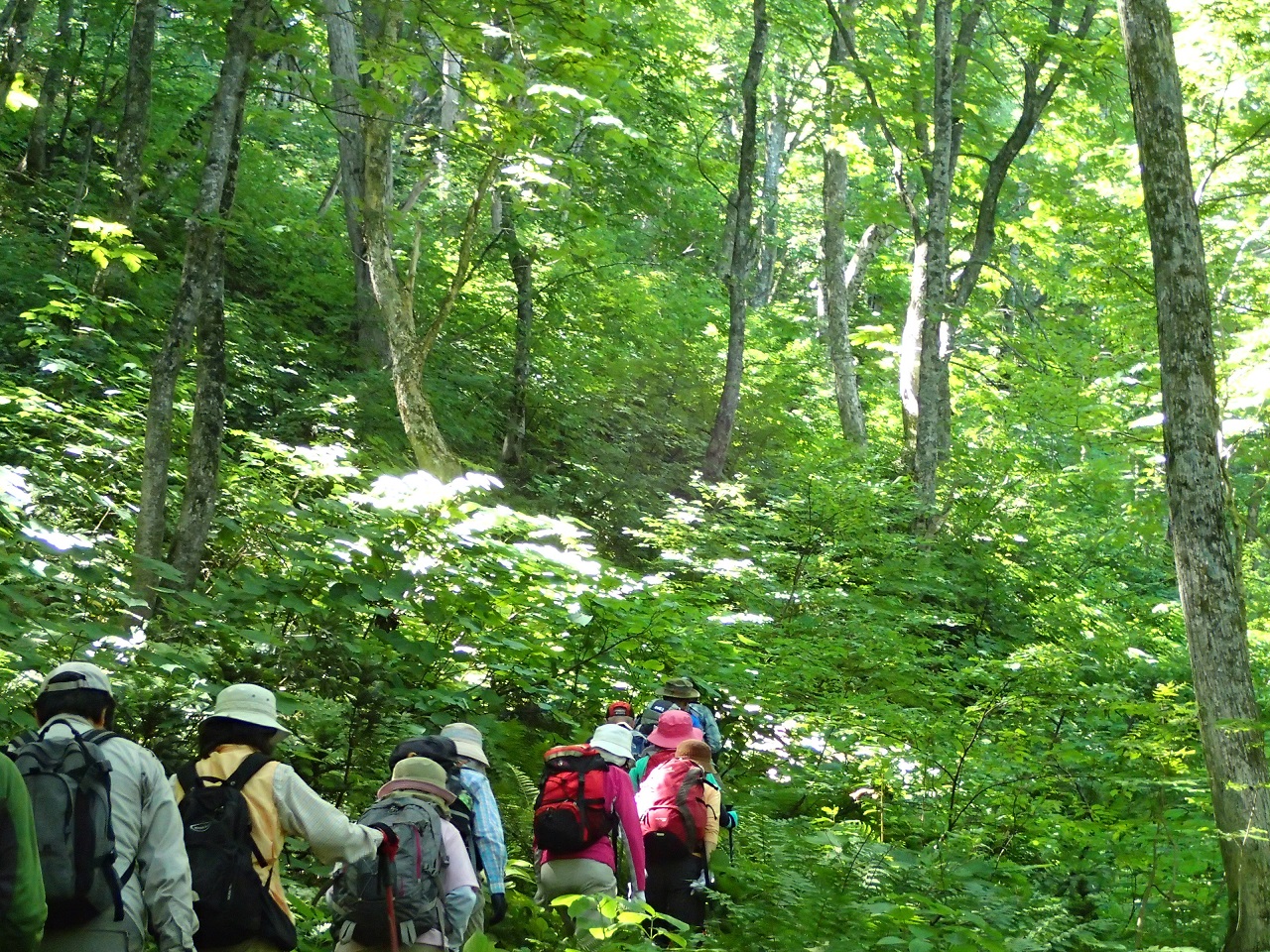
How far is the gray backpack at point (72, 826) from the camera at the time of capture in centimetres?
320

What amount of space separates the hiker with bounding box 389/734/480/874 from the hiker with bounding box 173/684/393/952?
604mm

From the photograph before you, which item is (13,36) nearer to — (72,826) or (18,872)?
(72,826)

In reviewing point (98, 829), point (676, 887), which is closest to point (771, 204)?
point (676, 887)

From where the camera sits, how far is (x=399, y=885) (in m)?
4.14

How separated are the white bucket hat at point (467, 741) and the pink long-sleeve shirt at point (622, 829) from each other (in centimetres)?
66

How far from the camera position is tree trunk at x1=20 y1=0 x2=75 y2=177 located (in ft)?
51.7

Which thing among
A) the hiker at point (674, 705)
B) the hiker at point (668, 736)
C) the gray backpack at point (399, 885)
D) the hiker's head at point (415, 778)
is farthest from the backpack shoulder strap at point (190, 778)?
the hiker at point (674, 705)

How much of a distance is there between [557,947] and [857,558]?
8669 mm

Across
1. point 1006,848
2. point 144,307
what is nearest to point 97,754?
point 1006,848

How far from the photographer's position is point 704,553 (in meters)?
13.4

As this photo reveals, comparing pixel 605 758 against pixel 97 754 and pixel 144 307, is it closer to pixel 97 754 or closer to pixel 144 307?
pixel 97 754

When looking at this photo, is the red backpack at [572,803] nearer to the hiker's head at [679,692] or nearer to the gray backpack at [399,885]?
the gray backpack at [399,885]

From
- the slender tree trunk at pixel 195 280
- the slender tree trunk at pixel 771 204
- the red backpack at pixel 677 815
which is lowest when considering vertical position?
the red backpack at pixel 677 815

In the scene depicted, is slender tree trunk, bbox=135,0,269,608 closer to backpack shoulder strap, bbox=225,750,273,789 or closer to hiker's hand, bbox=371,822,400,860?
hiker's hand, bbox=371,822,400,860
